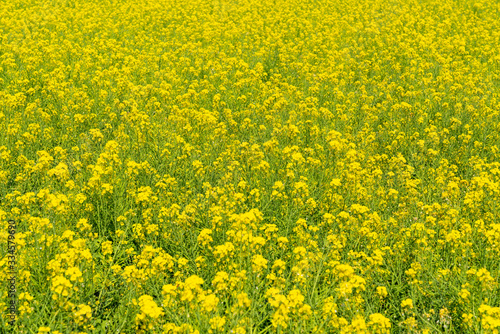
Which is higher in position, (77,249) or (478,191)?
(77,249)

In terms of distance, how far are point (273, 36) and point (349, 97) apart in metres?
4.36

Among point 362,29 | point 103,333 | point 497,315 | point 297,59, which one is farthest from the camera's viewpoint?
point 362,29

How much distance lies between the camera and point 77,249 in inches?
154

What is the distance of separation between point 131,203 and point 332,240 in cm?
212

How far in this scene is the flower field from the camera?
12.3 ft

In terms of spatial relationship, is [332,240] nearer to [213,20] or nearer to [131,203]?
[131,203]

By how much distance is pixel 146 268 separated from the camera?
13.6 ft

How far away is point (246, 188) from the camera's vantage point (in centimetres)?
564

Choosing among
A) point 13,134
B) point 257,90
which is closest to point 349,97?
point 257,90

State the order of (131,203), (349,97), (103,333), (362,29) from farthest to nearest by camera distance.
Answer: (362,29), (349,97), (131,203), (103,333)

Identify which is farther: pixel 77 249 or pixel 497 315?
pixel 77 249

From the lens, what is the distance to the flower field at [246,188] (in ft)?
12.3

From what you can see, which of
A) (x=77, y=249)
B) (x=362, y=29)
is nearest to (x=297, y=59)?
(x=362, y=29)

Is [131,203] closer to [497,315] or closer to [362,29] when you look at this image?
[497,315]
